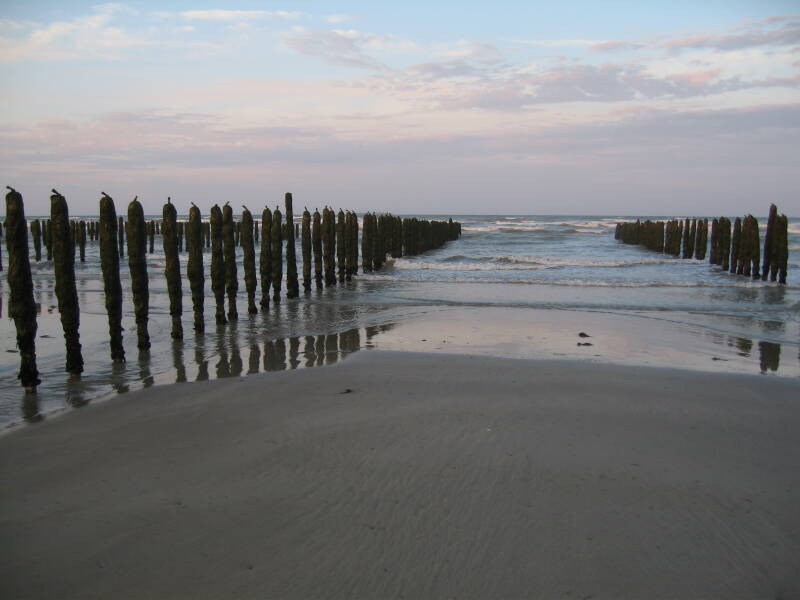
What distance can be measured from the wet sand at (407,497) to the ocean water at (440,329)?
1713 millimetres

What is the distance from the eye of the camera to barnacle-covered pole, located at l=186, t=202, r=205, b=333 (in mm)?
9885

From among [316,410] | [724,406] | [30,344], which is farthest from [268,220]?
[724,406]

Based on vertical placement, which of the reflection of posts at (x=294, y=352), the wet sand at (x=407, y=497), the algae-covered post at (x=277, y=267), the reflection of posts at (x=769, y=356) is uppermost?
the algae-covered post at (x=277, y=267)

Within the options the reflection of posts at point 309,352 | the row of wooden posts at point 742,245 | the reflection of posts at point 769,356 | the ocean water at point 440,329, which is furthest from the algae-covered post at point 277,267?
the row of wooden posts at point 742,245

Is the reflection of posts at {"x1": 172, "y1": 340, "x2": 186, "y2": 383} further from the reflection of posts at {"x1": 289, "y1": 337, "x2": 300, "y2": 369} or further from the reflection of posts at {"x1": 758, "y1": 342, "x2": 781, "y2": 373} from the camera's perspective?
the reflection of posts at {"x1": 758, "y1": 342, "x2": 781, "y2": 373}

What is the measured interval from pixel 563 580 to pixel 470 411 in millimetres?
2379

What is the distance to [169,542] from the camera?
9.95ft

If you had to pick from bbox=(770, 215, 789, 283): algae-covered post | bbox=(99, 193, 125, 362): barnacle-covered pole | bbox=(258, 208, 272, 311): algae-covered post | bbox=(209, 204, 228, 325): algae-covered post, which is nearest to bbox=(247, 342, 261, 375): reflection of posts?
bbox=(99, 193, 125, 362): barnacle-covered pole

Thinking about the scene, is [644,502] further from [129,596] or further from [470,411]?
[129,596]

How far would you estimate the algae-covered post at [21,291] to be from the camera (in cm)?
624

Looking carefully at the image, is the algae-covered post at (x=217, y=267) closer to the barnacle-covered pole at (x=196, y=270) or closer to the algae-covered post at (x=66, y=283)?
the barnacle-covered pole at (x=196, y=270)

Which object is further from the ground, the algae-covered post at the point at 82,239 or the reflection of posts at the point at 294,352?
the algae-covered post at the point at 82,239

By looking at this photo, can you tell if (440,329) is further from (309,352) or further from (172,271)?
(172,271)

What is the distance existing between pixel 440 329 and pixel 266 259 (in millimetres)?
5217
